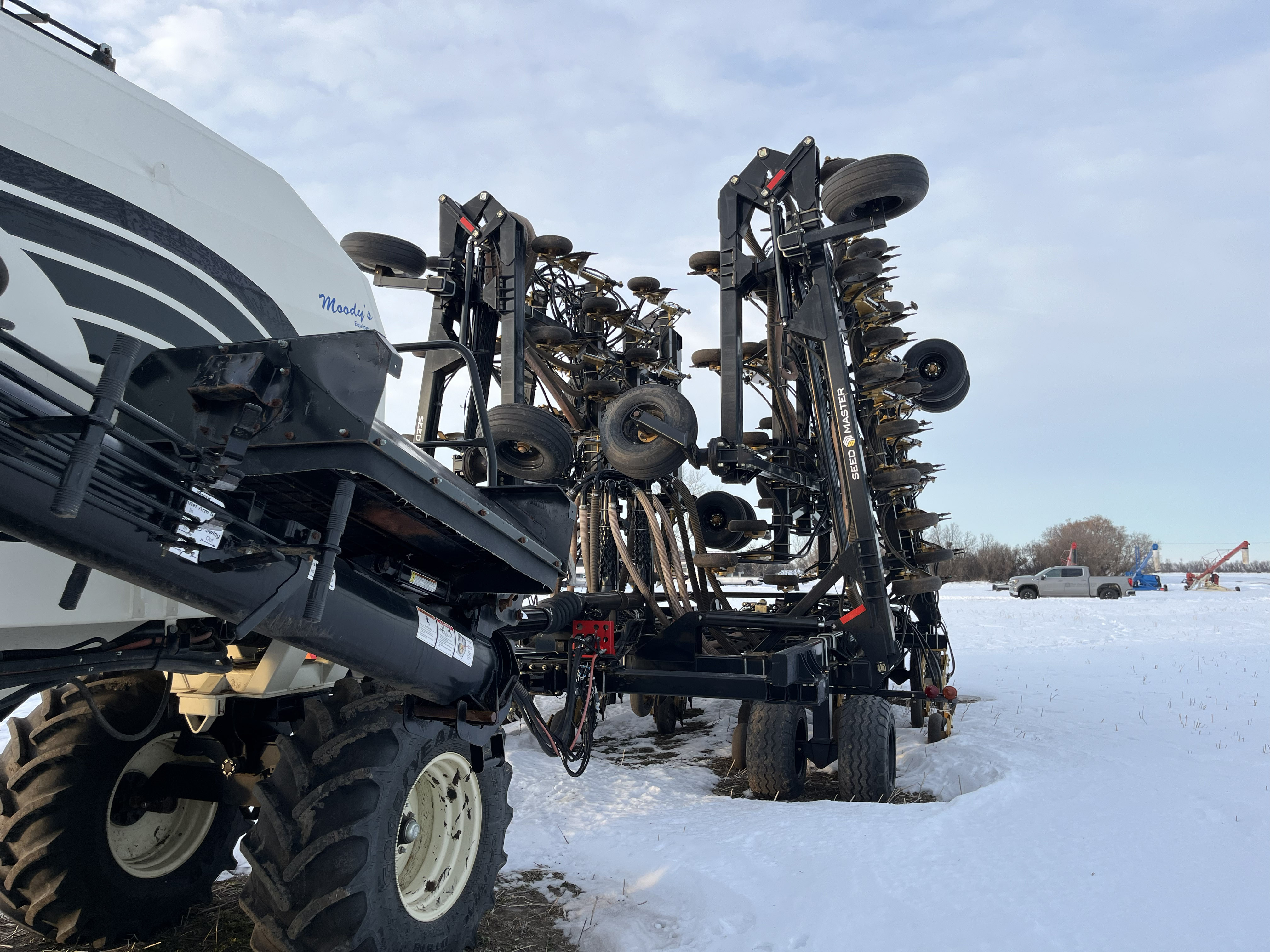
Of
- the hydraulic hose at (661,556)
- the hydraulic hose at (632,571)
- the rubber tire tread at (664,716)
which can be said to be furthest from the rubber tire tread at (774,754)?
the rubber tire tread at (664,716)

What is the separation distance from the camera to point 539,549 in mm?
3598

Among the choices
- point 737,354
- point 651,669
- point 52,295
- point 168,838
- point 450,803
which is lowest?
point 168,838

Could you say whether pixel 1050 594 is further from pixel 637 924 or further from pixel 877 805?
pixel 637 924

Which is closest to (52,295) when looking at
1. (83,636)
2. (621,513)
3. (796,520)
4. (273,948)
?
(83,636)

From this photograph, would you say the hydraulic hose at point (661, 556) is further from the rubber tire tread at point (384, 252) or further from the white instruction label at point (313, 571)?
the white instruction label at point (313, 571)

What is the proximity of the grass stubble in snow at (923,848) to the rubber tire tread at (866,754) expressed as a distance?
311 mm

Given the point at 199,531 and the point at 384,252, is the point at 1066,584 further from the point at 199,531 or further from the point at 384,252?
the point at 199,531

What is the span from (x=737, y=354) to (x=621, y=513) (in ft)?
7.40

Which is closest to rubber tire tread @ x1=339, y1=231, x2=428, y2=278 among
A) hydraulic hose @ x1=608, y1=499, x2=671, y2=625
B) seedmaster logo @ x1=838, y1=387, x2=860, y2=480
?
hydraulic hose @ x1=608, y1=499, x2=671, y2=625

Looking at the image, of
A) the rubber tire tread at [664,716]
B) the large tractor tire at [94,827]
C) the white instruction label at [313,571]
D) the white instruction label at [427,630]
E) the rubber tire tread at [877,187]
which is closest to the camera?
the white instruction label at [313,571]

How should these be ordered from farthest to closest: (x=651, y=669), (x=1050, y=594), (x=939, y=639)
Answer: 1. (x=1050, y=594)
2. (x=939, y=639)
3. (x=651, y=669)

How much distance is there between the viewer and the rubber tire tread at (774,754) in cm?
679

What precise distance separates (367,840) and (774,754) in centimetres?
419

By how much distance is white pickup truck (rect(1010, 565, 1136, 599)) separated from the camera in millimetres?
38438
